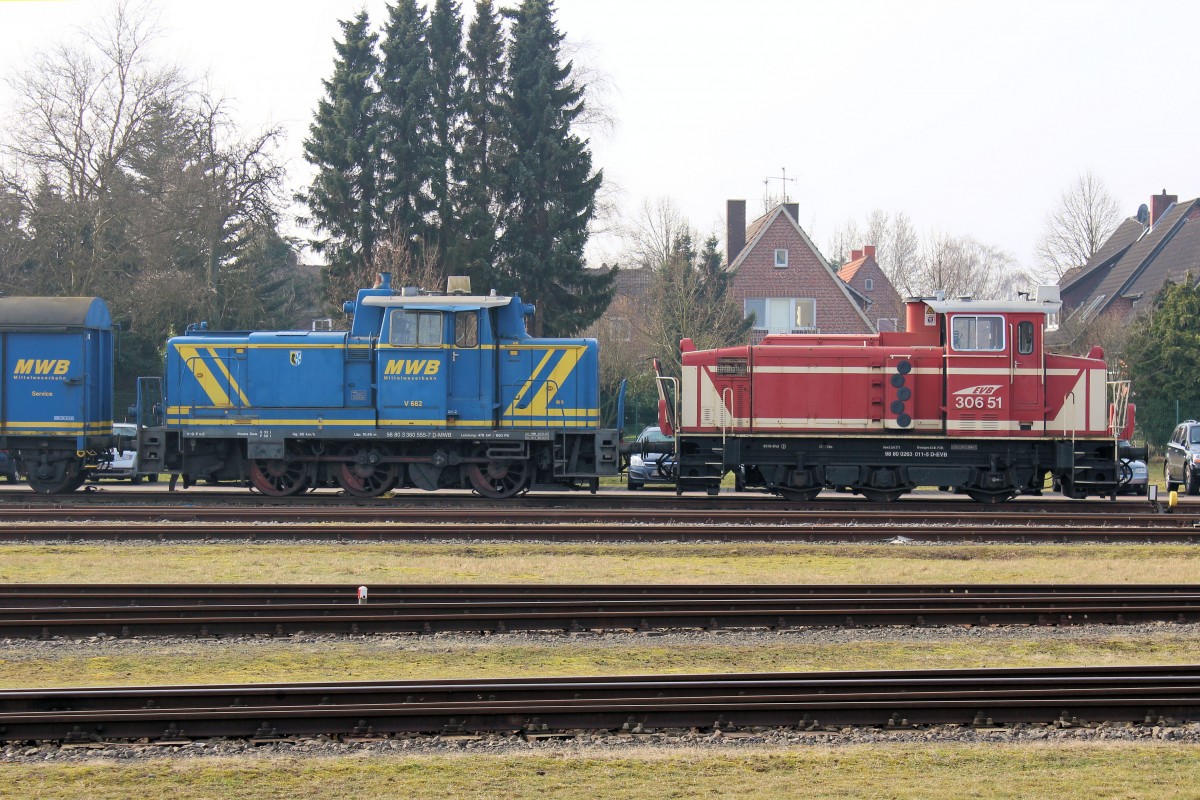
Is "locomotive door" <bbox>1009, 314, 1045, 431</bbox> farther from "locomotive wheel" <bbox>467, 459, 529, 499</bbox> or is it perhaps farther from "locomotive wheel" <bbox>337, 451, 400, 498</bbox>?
"locomotive wheel" <bbox>337, 451, 400, 498</bbox>

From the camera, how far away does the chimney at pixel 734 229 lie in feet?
179

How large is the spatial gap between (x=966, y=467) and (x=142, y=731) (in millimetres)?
16286

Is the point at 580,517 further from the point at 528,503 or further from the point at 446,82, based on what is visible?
the point at 446,82

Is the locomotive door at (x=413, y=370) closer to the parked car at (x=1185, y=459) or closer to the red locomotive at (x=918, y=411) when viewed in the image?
the red locomotive at (x=918, y=411)

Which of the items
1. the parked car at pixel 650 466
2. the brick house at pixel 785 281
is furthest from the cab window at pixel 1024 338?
the brick house at pixel 785 281

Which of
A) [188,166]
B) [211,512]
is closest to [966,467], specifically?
[211,512]

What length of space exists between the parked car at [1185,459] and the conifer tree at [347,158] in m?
26.6

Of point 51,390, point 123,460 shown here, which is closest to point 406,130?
point 123,460

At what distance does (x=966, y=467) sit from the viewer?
2038 cm

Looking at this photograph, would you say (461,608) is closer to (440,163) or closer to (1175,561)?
(1175,561)

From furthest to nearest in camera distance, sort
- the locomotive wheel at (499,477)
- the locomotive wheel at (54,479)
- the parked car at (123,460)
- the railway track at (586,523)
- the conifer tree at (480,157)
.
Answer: the conifer tree at (480,157) < the parked car at (123,460) < the locomotive wheel at (54,479) < the locomotive wheel at (499,477) < the railway track at (586,523)

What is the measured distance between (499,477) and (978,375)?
925 centimetres

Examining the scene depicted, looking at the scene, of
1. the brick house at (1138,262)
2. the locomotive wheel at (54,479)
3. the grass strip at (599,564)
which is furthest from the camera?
the brick house at (1138,262)

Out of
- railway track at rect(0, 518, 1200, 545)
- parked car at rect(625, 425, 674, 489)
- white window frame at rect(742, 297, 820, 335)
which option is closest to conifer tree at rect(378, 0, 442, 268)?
parked car at rect(625, 425, 674, 489)
